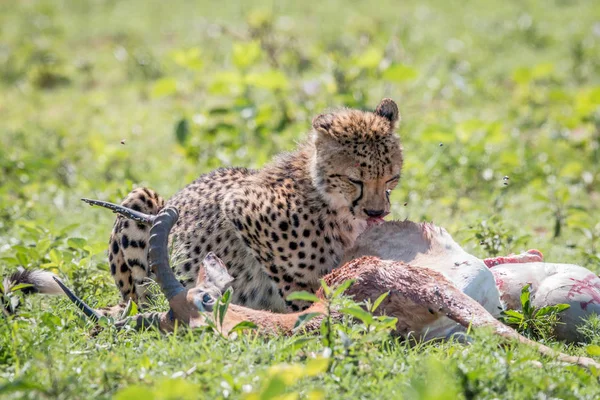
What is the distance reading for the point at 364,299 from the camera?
156 inches

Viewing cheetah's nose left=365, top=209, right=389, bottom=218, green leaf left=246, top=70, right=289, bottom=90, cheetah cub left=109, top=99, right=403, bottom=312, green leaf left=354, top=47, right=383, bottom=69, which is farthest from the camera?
green leaf left=354, top=47, right=383, bottom=69

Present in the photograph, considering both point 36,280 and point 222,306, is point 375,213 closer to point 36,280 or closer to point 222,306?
point 222,306

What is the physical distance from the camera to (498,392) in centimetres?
333

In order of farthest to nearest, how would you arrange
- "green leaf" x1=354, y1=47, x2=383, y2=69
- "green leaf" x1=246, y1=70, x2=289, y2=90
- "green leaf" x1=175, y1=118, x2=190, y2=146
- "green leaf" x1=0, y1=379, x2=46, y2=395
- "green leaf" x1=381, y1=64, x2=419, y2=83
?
1. "green leaf" x1=354, y1=47, x2=383, y2=69
2. "green leaf" x1=175, y1=118, x2=190, y2=146
3. "green leaf" x1=246, y1=70, x2=289, y2=90
4. "green leaf" x1=381, y1=64, x2=419, y2=83
5. "green leaf" x1=0, y1=379, x2=46, y2=395

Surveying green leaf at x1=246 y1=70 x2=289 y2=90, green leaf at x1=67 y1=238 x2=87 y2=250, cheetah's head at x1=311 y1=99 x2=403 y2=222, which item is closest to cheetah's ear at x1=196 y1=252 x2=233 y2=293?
cheetah's head at x1=311 y1=99 x2=403 y2=222

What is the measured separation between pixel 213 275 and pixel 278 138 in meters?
4.96

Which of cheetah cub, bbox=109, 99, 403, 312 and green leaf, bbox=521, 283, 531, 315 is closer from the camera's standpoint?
green leaf, bbox=521, 283, 531, 315

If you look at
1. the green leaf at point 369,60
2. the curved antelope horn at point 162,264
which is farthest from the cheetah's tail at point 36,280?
the green leaf at point 369,60

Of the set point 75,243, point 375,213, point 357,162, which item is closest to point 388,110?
point 357,162

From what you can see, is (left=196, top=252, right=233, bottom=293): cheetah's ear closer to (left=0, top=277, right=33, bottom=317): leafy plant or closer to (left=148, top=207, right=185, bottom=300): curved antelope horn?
(left=148, top=207, right=185, bottom=300): curved antelope horn

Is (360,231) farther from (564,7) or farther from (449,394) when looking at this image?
(564,7)

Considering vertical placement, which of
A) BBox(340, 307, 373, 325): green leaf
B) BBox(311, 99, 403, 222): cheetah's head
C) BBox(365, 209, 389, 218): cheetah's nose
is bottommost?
BBox(340, 307, 373, 325): green leaf

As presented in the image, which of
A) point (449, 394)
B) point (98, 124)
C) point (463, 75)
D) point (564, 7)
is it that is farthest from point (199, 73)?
point (449, 394)

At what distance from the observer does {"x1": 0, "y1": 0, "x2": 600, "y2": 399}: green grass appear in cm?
344
